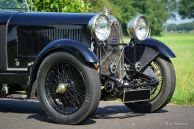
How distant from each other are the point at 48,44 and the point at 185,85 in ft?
16.7

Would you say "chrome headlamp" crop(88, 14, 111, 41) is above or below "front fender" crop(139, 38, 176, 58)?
above

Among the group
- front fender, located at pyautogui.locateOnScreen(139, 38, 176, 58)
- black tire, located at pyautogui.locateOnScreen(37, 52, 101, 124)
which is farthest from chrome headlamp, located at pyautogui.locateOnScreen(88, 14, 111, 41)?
front fender, located at pyautogui.locateOnScreen(139, 38, 176, 58)

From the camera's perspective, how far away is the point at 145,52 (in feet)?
27.7

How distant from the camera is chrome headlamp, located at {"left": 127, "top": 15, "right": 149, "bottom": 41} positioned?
26.7 feet

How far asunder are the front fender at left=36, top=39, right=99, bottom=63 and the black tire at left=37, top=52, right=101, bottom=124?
8 cm

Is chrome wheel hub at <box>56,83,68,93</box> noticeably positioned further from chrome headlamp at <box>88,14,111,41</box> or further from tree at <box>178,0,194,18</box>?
tree at <box>178,0,194,18</box>

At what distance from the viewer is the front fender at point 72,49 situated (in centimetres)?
717

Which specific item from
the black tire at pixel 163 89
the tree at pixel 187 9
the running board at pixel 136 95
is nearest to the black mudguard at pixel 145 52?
the black tire at pixel 163 89

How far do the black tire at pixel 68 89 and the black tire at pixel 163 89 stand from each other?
4.90ft

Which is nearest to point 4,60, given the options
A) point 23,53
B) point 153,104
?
point 23,53

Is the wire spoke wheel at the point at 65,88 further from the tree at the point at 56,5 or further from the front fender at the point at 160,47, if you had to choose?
the tree at the point at 56,5

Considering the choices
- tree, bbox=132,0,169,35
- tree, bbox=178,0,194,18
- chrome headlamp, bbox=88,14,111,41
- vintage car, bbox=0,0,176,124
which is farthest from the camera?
tree, bbox=178,0,194,18

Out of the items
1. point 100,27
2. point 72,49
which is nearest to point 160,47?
point 100,27

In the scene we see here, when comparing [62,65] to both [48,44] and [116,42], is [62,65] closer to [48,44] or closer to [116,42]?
[48,44]
